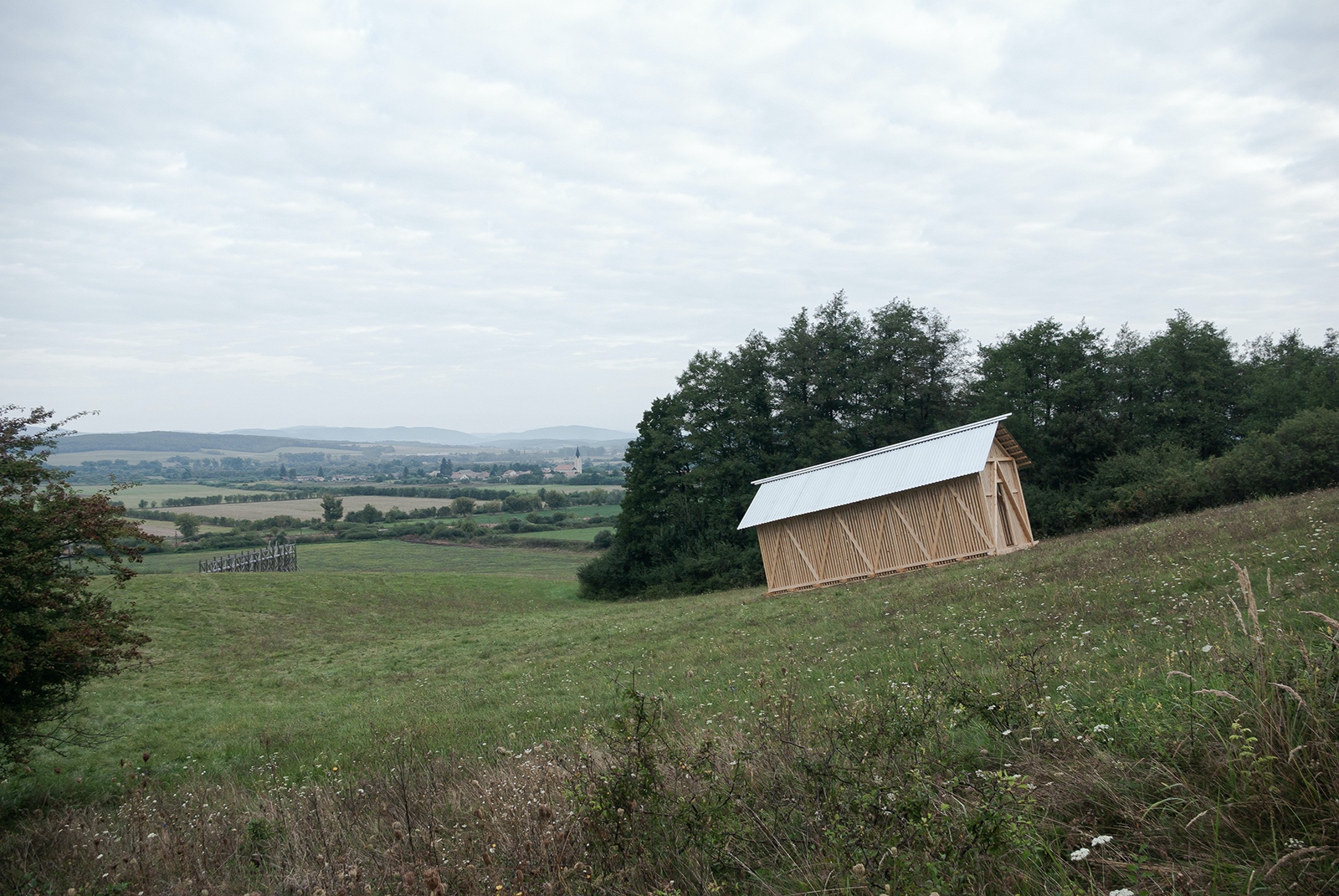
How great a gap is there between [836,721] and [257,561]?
4262cm

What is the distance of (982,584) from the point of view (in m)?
15.4

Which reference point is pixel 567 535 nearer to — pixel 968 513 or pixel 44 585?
pixel 968 513

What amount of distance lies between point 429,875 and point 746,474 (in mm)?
39279

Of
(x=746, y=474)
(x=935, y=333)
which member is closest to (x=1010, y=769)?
(x=746, y=474)

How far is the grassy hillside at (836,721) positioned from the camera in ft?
11.3

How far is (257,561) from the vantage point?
133 feet

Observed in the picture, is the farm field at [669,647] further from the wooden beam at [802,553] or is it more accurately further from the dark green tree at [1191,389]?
the dark green tree at [1191,389]

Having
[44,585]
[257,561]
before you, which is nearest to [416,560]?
[257,561]

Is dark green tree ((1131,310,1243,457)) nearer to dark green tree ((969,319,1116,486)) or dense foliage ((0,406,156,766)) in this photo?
dark green tree ((969,319,1116,486))

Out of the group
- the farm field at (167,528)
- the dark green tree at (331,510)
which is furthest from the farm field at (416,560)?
the dark green tree at (331,510)

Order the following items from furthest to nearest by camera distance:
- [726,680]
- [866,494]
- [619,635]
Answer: [866,494] < [619,635] < [726,680]

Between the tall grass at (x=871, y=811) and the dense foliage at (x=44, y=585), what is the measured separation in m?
2.39

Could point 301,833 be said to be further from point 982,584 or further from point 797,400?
point 797,400

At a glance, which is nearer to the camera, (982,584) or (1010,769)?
(1010,769)
